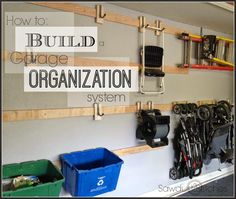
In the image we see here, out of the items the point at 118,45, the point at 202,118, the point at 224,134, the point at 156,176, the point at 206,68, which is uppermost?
the point at 118,45

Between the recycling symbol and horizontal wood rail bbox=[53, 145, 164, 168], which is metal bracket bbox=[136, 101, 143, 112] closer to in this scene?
horizontal wood rail bbox=[53, 145, 164, 168]

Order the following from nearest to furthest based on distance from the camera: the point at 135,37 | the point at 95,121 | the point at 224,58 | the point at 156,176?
the point at 95,121 < the point at 135,37 < the point at 156,176 < the point at 224,58

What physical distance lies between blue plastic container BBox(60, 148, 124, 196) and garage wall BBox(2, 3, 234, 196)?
97 millimetres

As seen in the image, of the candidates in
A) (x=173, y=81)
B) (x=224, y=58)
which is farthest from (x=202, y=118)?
(x=224, y=58)

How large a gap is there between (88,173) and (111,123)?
2.24ft

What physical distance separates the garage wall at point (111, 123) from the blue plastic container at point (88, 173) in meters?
0.10

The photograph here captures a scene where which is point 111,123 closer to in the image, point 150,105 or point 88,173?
point 150,105

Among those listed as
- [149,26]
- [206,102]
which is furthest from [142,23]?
[206,102]

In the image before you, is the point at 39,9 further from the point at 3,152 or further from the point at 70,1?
the point at 3,152

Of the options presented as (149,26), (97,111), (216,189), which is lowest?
(216,189)

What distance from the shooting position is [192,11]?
2.33m

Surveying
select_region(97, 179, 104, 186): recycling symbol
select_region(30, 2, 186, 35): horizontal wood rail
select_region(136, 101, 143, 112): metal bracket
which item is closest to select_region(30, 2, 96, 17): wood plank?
select_region(30, 2, 186, 35): horizontal wood rail

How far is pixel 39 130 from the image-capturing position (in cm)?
190

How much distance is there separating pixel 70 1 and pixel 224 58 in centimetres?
244
